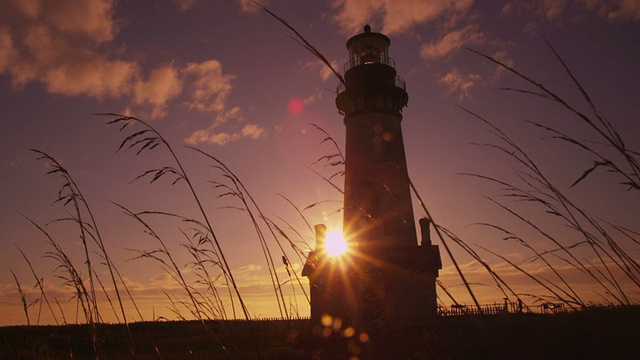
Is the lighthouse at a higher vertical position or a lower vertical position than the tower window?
lower

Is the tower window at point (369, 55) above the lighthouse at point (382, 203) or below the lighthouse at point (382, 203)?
above

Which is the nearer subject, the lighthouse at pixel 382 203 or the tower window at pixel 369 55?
the lighthouse at pixel 382 203

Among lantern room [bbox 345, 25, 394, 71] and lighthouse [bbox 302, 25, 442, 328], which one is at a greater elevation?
lantern room [bbox 345, 25, 394, 71]

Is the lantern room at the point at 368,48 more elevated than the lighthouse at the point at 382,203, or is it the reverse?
the lantern room at the point at 368,48

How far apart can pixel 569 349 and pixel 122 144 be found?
2500 mm

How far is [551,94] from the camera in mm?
1746

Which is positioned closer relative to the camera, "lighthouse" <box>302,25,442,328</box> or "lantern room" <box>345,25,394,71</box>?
"lighthouse" <box>302,25,442,328</box>

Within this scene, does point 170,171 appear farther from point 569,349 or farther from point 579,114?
point 569,349

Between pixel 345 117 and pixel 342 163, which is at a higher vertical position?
pixel 345 117

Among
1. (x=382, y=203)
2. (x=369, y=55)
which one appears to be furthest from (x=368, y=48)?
(x=382, y=203)

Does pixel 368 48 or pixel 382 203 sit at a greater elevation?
pixel 368 48

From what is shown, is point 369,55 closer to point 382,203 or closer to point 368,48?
point 368,48

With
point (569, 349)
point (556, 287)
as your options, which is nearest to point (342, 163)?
point (556, 287)

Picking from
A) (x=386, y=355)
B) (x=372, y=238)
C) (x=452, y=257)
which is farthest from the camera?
(x=372, y=238)
